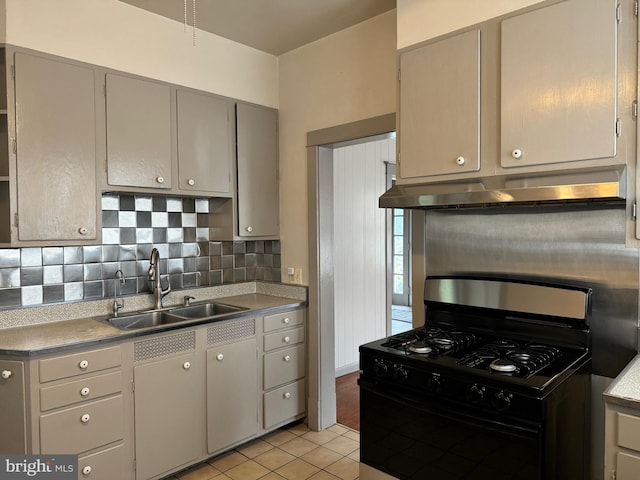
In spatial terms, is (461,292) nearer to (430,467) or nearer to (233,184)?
(430,467)

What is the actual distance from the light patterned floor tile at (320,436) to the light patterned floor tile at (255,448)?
0.28 meters

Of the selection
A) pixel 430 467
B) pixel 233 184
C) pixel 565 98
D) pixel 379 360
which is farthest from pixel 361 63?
pixel 430 467

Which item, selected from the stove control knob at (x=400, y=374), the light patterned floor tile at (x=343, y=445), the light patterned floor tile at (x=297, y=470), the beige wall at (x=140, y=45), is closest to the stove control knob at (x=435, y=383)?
the stove control knob at (x=400, y=374)

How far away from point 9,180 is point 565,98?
2553 millimetres

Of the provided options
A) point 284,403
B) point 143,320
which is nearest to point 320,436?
point 284,403

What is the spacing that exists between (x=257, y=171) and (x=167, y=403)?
168cm

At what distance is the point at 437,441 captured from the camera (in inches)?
70.9

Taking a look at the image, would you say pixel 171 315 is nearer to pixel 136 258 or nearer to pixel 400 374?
pixel 136 258

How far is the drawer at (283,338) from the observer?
3012 mm

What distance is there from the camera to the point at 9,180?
7.18ft

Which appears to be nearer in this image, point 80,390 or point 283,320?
point 80,390

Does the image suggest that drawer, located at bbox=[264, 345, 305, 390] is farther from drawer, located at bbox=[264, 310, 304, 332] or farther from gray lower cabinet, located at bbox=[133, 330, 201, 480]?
gray lower cabinet, located at bbox=[133, 330, 201, 480]

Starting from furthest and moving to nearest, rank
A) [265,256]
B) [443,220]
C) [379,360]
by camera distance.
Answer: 1. [265,256]
2. [443,220]
3. [379,360]

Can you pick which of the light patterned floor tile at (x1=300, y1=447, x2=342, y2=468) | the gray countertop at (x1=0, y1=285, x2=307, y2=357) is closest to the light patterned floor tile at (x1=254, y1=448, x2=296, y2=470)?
the light patterned floor tile at (x1=300, y1=447, x2=342, y2=468)
